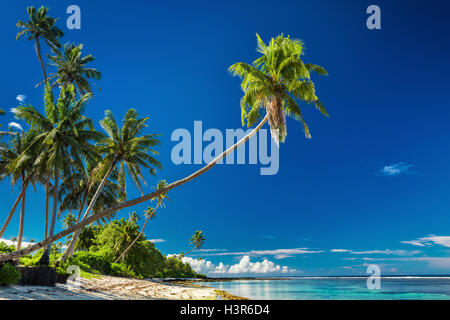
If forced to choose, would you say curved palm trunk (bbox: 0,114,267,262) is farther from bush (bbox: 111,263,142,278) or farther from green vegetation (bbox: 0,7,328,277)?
bush (bbox: 111,263,142,278)

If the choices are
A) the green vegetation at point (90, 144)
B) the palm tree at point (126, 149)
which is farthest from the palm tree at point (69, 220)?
the palm tree at point (126, 149)

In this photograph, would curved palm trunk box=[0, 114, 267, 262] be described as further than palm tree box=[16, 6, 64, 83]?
No

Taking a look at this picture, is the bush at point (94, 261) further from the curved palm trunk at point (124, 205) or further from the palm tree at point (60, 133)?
the curved palm trunk at point (124, 205)

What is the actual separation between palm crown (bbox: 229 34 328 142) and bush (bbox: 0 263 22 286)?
39.6 feet

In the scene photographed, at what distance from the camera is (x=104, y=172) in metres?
19.7

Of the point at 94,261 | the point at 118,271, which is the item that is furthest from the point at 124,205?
the point at 118,271

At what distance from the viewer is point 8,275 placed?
475 inches

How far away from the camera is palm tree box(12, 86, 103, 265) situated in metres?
16.1

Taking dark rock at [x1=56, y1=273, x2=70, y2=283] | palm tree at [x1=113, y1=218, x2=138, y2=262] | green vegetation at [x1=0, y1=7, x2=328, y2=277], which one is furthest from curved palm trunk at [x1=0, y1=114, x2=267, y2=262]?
palm tree at [x1=113, y1=218, x2=138, y2=262]

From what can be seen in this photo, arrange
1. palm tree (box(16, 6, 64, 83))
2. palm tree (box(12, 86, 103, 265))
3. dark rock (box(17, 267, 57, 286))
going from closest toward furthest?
dark rock (box(17, 267, 57, 286))
palm tree (box(12, 86, 103, 265))
palm tree (box(16, 6, 64, 83))
